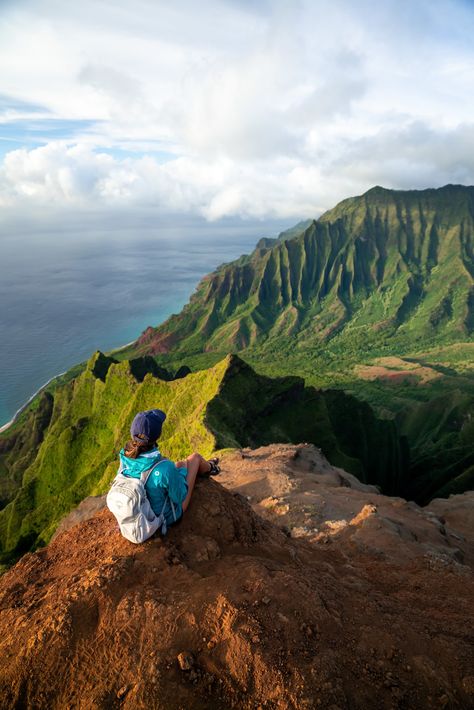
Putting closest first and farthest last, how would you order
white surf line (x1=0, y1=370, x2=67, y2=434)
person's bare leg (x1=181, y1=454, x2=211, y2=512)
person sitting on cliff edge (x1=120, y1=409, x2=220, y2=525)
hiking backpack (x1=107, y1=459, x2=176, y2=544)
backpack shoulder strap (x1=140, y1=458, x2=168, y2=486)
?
hiking backpack (x1=107, y1=459, x2=176, y2=544) < backpack shoulder strap (x1=140, y1=458, x2=168, y2=486) < person sitting on cliff edge (x1=120, y1=409, x2=220, y2=525) < person's bare leg (x1=181, y1=454, x2=211, y2=512) < white surf line (x1=0, y1=370, x2=67, y2=434)

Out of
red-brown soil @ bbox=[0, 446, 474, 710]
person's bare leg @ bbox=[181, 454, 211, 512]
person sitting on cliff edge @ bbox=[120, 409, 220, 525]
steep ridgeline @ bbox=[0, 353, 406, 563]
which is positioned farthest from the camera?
steep ridgeline @ bbox=[0, 353, 406, 563]

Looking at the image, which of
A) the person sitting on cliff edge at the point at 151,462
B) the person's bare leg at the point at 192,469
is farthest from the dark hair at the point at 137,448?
the person's bare leg at the point at 192,469

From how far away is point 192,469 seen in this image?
927cm

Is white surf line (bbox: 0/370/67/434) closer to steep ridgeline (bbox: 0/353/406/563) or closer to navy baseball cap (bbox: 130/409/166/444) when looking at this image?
steep ridgeline (bbox: 0/353/406/563)

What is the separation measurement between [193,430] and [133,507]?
130 ft

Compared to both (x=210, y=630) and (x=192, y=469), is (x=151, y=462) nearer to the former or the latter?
(x=192, y=469)

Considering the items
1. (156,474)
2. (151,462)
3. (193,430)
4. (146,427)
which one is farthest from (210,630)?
(193,430)

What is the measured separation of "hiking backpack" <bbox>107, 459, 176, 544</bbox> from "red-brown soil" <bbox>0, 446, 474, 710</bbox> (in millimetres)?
486

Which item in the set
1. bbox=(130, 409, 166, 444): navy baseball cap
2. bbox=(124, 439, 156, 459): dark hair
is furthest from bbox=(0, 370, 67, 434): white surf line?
bbox=(130, 409, 166, 444): navy baseball cap

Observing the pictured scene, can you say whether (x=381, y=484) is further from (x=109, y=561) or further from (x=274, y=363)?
(x=274, y=363)

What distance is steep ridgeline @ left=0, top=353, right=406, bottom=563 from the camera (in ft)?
172

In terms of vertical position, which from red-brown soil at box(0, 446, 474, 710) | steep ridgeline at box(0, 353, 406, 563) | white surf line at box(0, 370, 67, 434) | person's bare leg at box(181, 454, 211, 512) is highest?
person's bare leg at box(181, 454, 211, 512)

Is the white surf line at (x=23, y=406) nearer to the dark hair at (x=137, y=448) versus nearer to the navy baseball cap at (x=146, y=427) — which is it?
the dark hair at (x=137, y=448)

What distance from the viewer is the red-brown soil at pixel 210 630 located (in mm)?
5840
